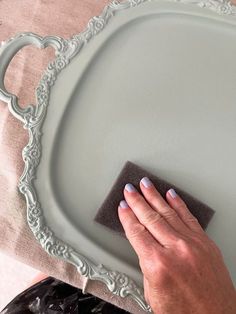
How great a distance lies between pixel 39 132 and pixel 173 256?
0.24 metres

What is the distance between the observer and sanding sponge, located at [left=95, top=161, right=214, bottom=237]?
521mm

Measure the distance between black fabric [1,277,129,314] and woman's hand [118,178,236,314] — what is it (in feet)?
0.50

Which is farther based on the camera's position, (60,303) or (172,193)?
(60,303)

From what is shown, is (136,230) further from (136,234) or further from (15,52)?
(15,52)

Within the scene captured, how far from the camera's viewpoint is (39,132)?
0.54 m

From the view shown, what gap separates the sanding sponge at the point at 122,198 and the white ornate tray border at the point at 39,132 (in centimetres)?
6

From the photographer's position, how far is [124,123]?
56 cm

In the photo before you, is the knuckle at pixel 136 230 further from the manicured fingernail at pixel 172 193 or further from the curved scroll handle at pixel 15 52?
the curved scroll handle at pixel 15 52

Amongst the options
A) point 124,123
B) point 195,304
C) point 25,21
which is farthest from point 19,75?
point 195,304

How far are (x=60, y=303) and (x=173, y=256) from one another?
0.25 metres

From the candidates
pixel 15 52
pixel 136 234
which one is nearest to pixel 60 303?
pixel 136 234

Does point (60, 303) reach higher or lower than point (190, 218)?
lower

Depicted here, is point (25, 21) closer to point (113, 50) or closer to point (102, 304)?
point (113, 50)

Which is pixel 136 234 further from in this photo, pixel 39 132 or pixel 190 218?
pixel 39 132
